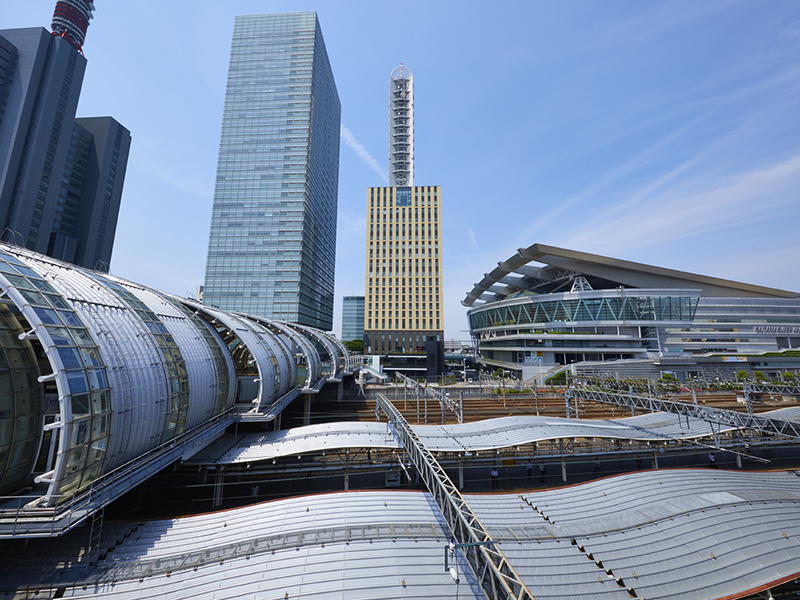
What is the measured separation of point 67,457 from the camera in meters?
8.95

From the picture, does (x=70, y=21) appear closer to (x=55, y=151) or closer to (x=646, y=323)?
(x=55, y=151)

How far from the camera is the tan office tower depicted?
85.2 metres

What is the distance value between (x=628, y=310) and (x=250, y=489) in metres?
71.5

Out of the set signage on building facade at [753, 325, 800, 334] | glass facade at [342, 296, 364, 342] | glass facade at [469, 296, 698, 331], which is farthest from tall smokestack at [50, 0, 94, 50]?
signage on building facade at [753, 325, 800, 334]

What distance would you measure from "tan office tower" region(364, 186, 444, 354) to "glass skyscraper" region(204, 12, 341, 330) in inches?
671

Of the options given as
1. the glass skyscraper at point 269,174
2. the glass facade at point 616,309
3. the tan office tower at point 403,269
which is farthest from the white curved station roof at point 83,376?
the tan office tower at point 403,269

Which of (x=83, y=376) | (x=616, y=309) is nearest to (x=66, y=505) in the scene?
(x=83, y=376)

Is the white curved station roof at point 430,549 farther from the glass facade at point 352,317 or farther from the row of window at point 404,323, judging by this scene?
the glass facade at point 352,317

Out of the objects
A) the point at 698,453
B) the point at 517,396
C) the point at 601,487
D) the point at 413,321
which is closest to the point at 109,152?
the point at 413,321

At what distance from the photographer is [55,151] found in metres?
69.0

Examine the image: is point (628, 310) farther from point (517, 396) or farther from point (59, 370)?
point (59, 370)

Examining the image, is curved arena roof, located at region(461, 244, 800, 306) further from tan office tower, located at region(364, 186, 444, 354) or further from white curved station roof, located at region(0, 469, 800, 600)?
white curved station roof, located at region(0, 469, 800, 600)

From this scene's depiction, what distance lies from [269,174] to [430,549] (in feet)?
277

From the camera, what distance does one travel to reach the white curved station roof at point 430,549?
9.65 meters
